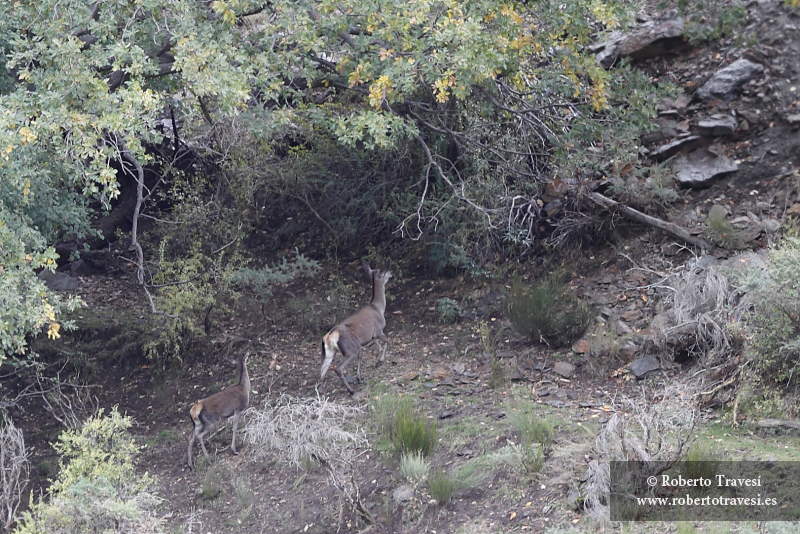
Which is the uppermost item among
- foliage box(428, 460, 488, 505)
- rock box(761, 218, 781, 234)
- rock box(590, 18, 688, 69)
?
rock box(590, 18, 688, 69)

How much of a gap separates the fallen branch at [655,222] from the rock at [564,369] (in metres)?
2.45

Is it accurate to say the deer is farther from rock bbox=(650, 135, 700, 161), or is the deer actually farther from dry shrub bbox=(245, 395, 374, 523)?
rock bbox=(650, 135, 700, 161)

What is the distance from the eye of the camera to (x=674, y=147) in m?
11.8

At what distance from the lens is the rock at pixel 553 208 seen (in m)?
12.0

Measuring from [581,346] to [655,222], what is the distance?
233 centimetres

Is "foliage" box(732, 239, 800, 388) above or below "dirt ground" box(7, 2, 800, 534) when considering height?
above

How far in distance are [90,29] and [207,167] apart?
17.2 feet

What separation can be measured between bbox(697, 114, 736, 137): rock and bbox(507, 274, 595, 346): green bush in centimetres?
336

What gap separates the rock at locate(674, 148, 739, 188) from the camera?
1144cm

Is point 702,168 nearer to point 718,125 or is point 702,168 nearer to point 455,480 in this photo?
point 718,125

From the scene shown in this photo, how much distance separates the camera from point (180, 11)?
8.48 m

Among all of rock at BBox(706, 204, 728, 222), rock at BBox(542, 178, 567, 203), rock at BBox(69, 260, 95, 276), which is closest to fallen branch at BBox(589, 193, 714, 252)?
rock at BBox(706, 204, 728, 222)

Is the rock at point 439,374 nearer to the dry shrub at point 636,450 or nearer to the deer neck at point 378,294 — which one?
the deer neck at point 378,294

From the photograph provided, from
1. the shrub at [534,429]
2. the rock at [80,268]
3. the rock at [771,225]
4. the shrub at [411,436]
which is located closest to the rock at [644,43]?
the rock at [771,225]
